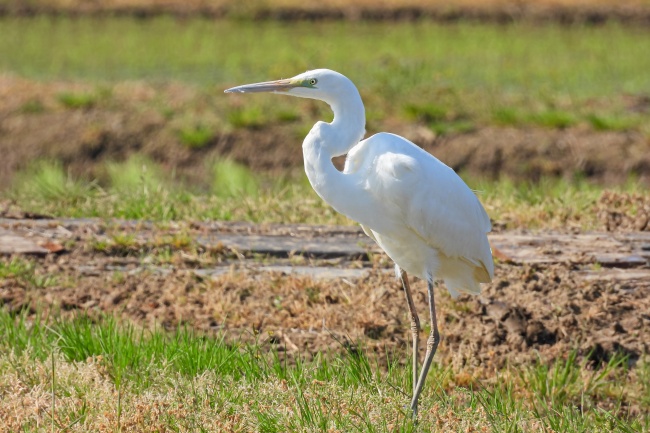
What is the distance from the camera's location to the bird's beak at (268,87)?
411cm

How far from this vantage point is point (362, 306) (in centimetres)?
541

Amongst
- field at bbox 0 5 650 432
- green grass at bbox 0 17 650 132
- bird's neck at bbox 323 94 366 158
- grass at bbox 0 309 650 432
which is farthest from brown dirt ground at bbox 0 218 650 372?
green grass at bbox 0 17 650 132

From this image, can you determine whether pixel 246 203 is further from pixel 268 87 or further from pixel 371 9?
pixel 371 9

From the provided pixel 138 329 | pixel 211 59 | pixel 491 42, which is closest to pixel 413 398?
pixel 138 329

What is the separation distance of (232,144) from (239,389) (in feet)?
23.1

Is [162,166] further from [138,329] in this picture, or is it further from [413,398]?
[413,398]

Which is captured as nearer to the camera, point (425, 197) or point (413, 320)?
point (425, 197)

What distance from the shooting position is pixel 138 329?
5.20 meters

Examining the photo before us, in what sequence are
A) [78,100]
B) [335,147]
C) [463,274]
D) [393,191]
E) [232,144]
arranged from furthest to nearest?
[78,100]
[232,144]
[463,274]
[393,191]
[335,147]

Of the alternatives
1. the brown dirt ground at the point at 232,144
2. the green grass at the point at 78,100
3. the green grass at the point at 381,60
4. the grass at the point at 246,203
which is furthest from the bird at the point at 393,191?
the green grass at the point at 78,100

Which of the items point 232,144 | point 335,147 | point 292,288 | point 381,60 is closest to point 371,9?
point 381,60

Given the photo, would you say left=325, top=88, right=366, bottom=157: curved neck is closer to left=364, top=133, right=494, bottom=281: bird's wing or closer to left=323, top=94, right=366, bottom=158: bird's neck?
left=323, top=94, right=366, bottom=158: bird's neck

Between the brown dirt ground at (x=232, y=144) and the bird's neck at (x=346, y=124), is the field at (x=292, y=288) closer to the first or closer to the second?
the brown dirt ground at (x=232, y=144)

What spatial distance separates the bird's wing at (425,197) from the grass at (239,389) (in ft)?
1.92
